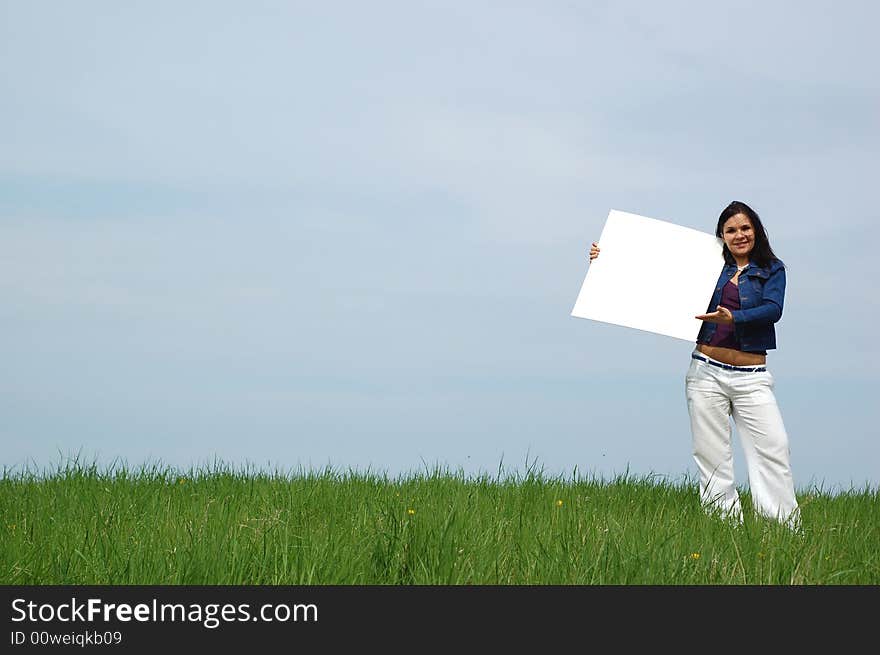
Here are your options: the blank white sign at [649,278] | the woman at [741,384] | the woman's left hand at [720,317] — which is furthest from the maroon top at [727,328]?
the woman's left hand at [720,317]

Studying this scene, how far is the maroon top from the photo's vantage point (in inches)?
266

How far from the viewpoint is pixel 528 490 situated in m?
7.75

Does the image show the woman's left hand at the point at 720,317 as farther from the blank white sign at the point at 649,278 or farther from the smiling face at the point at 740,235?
the smiling face at the point at 740,235

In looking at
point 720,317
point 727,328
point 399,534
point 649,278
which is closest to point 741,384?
point 727,328

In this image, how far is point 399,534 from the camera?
4.66 meters

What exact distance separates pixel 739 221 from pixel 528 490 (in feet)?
9.44

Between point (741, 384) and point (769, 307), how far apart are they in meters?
0.62

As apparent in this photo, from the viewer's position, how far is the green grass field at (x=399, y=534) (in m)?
4.21

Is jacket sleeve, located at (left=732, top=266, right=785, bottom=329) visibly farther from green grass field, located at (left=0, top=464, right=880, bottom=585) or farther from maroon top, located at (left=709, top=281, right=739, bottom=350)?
green grass field, located at (left=0, top=464, right=880, bottom=585)

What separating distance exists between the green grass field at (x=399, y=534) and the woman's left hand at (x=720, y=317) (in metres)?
1.45
